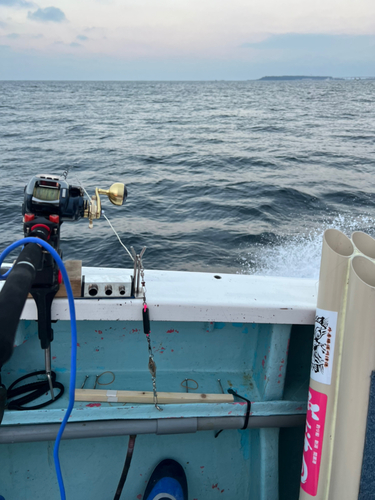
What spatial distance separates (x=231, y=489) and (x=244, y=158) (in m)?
11.3

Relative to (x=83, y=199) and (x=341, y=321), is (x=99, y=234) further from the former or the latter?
(x=341, y=321)

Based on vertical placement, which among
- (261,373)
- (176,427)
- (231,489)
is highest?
(261,373)

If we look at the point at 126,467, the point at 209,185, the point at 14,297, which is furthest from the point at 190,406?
the point at 209,185

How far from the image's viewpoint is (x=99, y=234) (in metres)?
6.39

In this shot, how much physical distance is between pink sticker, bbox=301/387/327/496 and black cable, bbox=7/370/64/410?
3.49ft

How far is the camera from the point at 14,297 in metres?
0.70

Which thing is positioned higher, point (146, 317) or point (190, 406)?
point (146, 317)

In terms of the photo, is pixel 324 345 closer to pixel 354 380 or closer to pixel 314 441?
pixel 354 380

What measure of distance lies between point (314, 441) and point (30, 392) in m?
1.22

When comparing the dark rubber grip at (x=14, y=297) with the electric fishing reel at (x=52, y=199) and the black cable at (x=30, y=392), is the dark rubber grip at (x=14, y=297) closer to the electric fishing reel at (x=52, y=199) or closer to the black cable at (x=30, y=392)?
the electric fishing reel at (x=52, y=199)

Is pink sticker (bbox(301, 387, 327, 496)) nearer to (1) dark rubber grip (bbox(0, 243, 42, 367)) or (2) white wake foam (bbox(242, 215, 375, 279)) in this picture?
(1) dark rubber grip (bbox(0, 243, 42, 367))

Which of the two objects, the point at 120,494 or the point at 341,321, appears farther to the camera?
the point at 120,494

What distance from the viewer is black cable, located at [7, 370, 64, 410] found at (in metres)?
1.66

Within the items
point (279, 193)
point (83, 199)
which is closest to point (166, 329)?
point (83, 199)
